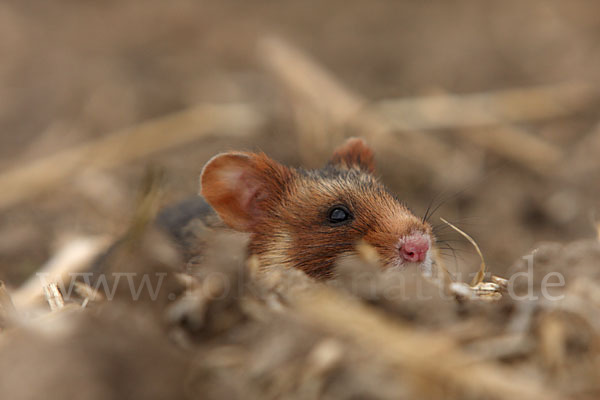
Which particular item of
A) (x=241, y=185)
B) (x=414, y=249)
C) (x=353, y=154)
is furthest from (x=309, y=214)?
(x=353, y=154)

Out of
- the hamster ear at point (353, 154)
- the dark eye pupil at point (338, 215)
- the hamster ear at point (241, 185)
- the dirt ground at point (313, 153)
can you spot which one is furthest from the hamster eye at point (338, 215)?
the hamster ear at point (353, 154)

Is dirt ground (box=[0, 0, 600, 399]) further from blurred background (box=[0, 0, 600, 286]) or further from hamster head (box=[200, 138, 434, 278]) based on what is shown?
hamster head (box=[200, 138, 434, 278])

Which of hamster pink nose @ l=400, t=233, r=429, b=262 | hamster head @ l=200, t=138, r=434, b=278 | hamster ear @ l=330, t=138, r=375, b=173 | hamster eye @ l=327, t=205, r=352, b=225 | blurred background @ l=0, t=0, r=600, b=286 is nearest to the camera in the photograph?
hamster pink nose @ l=400, t=233, r=429, b=262

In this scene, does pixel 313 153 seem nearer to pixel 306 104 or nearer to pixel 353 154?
pixel 306 104

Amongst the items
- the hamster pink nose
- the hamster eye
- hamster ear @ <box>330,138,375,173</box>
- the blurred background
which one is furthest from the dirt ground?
hamster ear @ <box>330,138,375,173</box>

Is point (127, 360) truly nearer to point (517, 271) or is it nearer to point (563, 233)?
point (517, 271)

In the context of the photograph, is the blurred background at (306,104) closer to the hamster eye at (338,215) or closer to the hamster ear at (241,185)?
the hamster ear at (241,185)

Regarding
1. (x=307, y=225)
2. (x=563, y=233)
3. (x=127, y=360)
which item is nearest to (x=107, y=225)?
(x=307, y=225)
